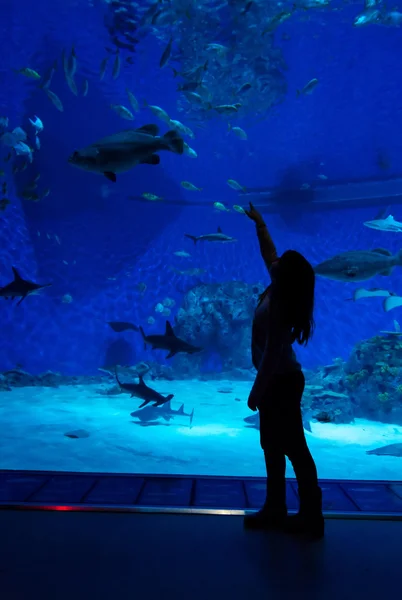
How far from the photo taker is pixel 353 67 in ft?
41.1

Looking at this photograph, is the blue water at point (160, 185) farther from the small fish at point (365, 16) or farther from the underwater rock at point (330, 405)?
the underwater rock at point (330, 405)

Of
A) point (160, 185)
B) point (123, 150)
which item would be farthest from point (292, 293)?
point (160, 185)

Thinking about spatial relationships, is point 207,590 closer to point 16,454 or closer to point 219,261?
point 16,454

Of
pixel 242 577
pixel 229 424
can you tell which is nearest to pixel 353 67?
pixel 229 424

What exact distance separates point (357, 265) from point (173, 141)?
231 centimetres

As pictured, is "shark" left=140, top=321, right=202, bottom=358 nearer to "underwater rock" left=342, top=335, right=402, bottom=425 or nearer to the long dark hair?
the long dark hair

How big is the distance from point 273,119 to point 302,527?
15.1m

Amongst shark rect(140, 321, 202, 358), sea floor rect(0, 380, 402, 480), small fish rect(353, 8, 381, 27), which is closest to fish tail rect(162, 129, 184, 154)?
shark rect(140, 321, 202, 358)

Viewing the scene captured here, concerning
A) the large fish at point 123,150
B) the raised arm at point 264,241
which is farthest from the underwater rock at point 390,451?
the large fish at point 123,150

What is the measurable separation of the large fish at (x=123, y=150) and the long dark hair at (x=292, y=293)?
156 cm

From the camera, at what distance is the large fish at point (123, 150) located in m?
3.33

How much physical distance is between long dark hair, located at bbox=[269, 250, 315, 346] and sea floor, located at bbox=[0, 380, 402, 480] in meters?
2.37

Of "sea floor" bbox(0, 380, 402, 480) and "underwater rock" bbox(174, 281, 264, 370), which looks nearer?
"sea floor" bbox(0, 380, 402, 480)

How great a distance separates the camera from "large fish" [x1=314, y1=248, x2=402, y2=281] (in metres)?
4.41
